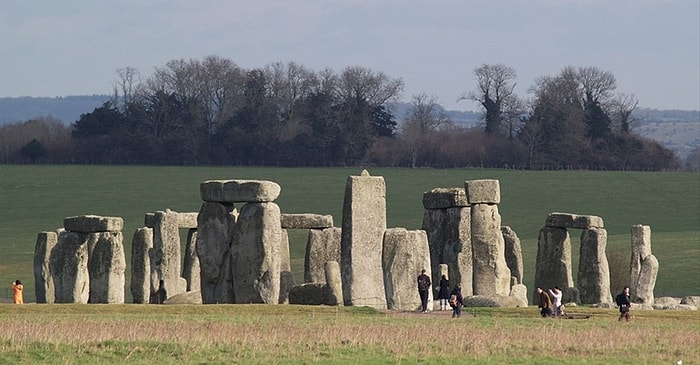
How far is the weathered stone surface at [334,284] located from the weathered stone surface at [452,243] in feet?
14.0

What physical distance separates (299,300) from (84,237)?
7303 millimetres

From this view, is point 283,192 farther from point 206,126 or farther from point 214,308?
point 214,308

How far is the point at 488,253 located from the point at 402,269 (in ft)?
17.6

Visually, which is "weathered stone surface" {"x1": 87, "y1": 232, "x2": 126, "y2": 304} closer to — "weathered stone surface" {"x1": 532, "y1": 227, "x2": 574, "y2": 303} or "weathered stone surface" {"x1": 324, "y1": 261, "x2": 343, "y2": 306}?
"weathered stone surface" {"x1": 324, "y1": 261, "x2": 343, "y2": 306}

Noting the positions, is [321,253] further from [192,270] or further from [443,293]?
[443,293]

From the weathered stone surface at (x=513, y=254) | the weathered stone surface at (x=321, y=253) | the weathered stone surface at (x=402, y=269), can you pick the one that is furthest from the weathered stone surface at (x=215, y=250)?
the weathered stone surface at (x=513, y=254)

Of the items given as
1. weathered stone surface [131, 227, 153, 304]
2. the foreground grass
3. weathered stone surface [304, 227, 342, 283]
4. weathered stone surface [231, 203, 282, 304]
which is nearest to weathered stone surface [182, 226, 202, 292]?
weathered stone surface [131, 227, 153, 304]

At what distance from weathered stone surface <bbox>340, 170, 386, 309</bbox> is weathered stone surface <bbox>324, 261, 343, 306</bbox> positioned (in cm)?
25

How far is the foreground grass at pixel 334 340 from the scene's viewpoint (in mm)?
29500

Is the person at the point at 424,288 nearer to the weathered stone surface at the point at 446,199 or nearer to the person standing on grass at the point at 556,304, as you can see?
the person standing on grass at the point at 556,304

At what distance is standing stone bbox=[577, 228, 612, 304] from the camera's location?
163ft

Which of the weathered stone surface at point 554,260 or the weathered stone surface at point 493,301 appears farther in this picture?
the weathered stone surface at point 554,260

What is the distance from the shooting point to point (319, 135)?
119 metres

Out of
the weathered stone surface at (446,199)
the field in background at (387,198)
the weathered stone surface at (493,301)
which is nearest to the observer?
the weathered stone surface at (493,301)
